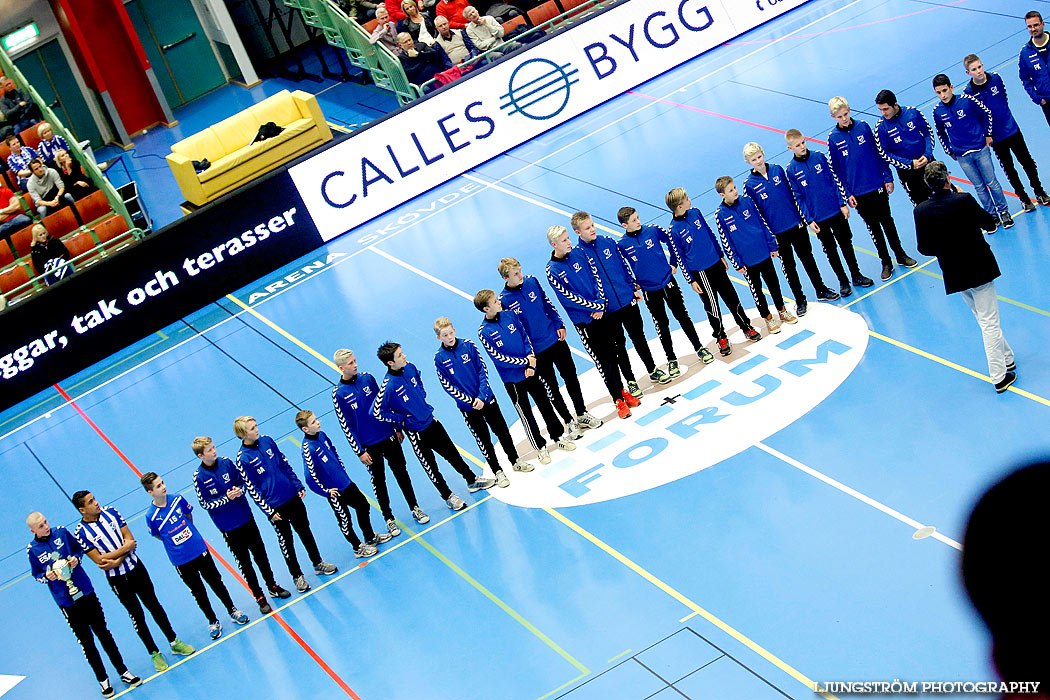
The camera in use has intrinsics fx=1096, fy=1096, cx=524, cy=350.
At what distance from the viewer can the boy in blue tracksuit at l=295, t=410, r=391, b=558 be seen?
412 inches

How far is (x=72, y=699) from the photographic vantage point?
10.6 metres

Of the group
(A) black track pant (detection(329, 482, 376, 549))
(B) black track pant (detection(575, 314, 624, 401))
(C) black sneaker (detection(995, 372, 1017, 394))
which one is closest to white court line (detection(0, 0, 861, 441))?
(A) black track pant (detection(329, 482, 376, 549))

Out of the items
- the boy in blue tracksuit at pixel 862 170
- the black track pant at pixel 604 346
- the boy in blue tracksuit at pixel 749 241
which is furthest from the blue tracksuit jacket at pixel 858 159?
the black track pant at pixel 604 346

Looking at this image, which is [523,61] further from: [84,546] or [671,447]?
[84,546]

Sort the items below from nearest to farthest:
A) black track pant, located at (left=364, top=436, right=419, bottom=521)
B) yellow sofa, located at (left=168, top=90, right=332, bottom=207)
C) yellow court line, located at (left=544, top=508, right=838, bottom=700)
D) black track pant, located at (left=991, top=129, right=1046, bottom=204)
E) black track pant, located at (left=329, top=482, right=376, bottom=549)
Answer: yellow court line, located at (left=544, top=508, right=838, bottom=700) < black track pant, located at (left=329, top=482, right=376, bottom=549) < black track pant, located at (left=364, top=436, right=419, bottom=521) < black track pant, located at (left=991, top=129, right=1046, bottom=204) < yellow sofa, located at (left=168, top=90, right=332, bottom=207)

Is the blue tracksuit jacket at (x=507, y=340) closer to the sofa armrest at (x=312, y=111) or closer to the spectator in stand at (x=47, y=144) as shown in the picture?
the sofa armrest at (x=312, y=111)

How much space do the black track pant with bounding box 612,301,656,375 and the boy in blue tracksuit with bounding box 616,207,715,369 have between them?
22 cm

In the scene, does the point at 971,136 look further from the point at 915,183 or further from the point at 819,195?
the point at 819,195

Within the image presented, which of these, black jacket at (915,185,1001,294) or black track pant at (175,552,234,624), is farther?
black track pant at (175,552,234,624)

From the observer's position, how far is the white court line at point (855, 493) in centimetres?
887

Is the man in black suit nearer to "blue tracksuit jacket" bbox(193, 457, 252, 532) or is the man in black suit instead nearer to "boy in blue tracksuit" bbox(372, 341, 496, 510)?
"boy in blue tracksuit" bbox(372, 341, 496, 510)

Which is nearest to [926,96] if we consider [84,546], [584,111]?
[584,111]

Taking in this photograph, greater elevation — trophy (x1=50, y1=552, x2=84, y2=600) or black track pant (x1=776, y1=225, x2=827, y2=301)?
trophy (x1=50, y1=552, x2=84, y2=600)

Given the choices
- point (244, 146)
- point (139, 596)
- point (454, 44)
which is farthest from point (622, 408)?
point (244, 146)
